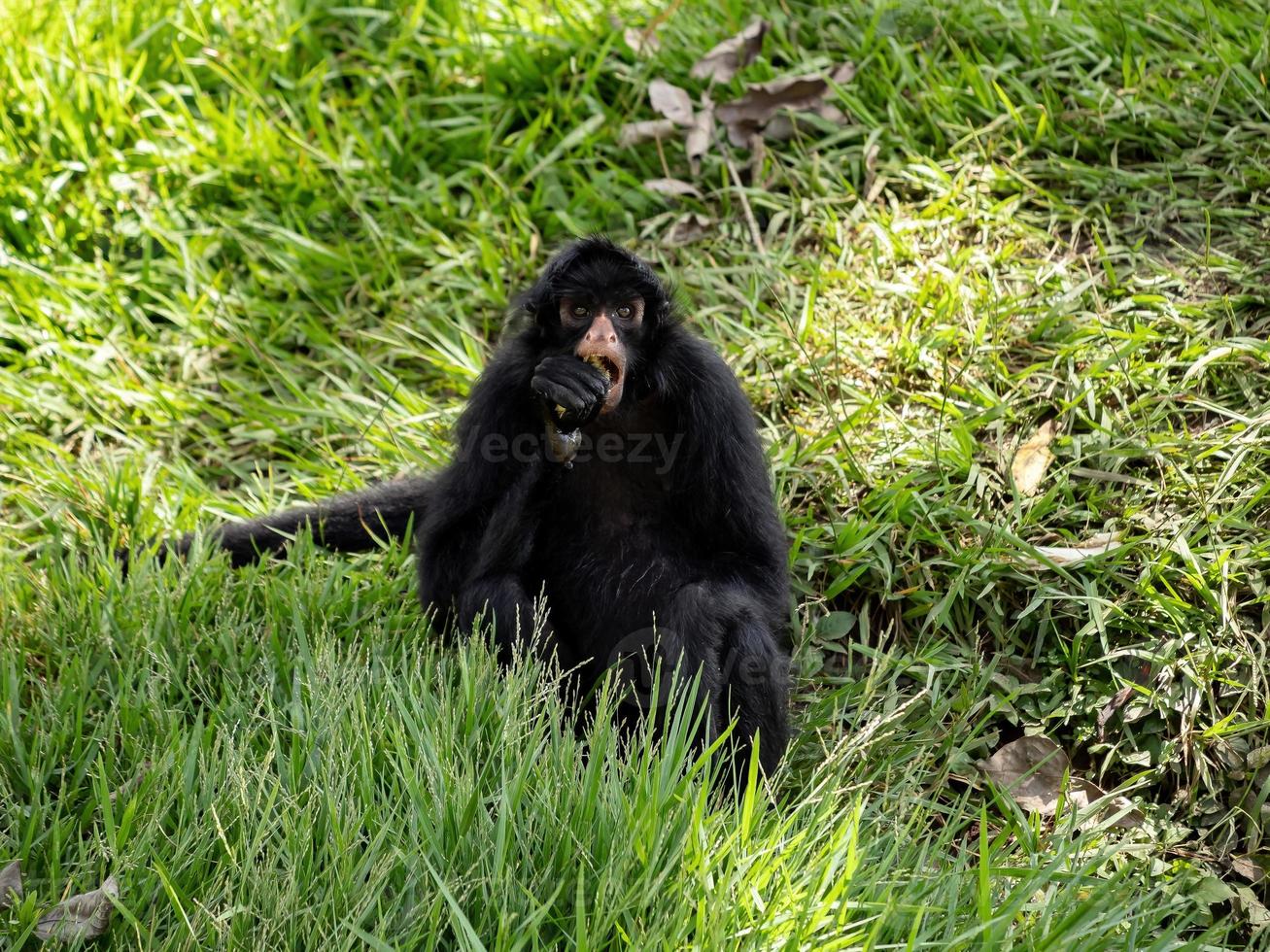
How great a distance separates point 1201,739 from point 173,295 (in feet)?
14.6

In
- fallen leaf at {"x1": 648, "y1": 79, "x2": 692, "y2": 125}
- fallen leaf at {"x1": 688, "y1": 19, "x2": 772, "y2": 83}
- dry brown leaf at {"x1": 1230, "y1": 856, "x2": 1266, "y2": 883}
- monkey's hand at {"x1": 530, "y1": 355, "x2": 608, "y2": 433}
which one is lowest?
dry brown leaf at {"x1": 1230, "y1": 856, "x2": 1266, "y2": 883}

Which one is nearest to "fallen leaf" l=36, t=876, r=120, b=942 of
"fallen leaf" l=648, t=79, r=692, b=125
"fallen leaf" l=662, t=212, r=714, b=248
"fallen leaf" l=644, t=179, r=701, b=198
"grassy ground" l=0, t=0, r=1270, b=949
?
"grassy ground" l=0, t=0, r=1270, b=949

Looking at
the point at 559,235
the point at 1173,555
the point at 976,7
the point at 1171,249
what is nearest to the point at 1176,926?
the point at 1173,555

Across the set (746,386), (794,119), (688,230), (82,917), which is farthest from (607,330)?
(794,119)

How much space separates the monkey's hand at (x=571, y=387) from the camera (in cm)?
396

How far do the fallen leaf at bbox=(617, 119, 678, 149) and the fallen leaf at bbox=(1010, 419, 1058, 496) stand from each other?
7.27 ft

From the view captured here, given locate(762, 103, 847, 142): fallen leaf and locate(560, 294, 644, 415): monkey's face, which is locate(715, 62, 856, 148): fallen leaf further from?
locate(560, 294, 644, 415): monkey's face

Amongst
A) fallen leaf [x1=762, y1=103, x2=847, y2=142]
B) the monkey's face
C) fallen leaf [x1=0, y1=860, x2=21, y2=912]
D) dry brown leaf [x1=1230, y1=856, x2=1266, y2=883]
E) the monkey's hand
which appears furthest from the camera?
fallen leaf [x1=762, y1=103, x2=847, y2=142]

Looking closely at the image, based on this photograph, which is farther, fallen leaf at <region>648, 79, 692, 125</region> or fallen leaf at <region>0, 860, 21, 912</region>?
fallen leaf at <region>648, 79, 692, 125</region>

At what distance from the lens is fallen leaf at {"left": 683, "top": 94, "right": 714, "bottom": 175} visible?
598 cm

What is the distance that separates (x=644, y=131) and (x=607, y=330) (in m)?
2.26

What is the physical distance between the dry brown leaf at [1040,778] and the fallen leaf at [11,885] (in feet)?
8.51

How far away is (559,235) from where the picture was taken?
603 cm

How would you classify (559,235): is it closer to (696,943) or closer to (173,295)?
(173,295)
